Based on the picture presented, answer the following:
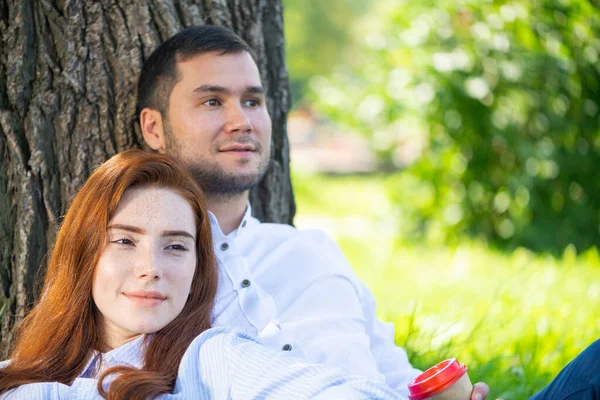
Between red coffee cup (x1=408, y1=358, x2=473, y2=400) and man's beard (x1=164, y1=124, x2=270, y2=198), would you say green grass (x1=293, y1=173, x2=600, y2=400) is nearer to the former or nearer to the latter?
man's beard (x1=164, y1=124, x2=270, y2=198)

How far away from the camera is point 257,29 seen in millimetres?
3723

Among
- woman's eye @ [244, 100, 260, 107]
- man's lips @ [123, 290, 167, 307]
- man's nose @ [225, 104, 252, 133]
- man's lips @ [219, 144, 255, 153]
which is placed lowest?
man's lips @ [123, 290, 167, 307]

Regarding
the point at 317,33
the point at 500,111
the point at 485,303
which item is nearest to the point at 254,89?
the point at 485,303

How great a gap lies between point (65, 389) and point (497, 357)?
245cm

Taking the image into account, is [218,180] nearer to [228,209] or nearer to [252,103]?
[228,209]

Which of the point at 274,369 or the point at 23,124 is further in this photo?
the point at 23,124

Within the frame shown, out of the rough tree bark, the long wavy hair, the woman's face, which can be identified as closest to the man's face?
the rough tree bark

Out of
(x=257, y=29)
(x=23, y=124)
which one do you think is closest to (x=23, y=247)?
(x=23, y=124)

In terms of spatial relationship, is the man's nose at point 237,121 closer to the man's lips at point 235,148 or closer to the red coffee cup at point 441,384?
the man's lips at point 235,148

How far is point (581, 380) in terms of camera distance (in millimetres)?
2172

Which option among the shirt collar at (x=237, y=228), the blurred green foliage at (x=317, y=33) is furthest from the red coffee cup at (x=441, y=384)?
the blurred green foliage at (x=317, y=33)

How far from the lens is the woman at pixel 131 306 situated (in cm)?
223

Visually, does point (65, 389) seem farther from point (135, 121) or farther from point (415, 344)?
point (415, 344)

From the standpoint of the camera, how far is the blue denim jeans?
84.6 inches
